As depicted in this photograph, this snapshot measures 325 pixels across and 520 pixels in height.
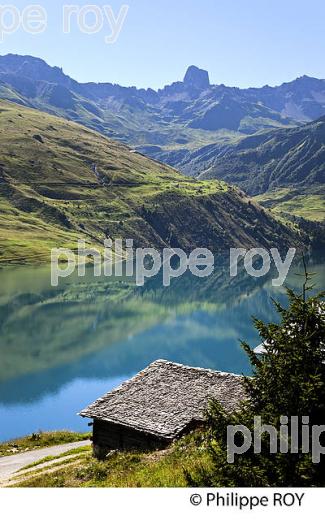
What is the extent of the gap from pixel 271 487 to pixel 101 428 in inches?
844

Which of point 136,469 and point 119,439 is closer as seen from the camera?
point 136,469

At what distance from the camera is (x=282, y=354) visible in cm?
1773

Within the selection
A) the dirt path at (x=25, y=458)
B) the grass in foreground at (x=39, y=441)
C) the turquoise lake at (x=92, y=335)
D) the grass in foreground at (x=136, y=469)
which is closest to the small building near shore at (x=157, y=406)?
the grass in foreground at (x=136, y=469)

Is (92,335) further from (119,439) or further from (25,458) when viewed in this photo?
(119,439)

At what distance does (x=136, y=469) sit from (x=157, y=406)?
7336 mm

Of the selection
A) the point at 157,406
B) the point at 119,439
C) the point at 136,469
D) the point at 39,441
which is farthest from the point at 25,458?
the point at 136,469

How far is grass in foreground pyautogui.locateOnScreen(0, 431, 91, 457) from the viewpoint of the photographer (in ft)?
163

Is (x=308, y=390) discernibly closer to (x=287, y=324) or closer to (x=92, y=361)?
(x=287, y=324)

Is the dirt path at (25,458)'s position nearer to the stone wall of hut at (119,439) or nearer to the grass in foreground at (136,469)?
the stone wall of hut at (119,439)

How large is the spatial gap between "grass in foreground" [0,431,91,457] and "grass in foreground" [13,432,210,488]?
824 inches

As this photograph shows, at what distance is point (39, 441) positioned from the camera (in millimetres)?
52562

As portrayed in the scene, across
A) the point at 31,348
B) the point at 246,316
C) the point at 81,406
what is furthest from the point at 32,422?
the point at 246,316

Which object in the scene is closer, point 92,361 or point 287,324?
point 287,324

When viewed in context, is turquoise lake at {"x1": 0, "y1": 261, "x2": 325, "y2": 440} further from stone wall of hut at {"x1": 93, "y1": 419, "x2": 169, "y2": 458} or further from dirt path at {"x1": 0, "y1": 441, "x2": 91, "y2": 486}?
stone wall of hut at {"x1": 93, "y1": 419, "x2": 169, "y2": 458}
